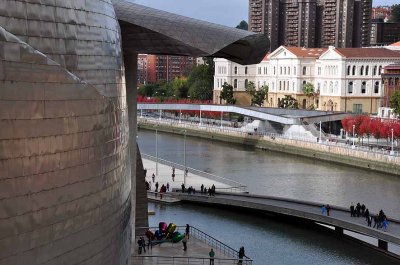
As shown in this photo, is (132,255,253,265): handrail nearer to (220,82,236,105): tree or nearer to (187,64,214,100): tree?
(220,82,236,105): tree

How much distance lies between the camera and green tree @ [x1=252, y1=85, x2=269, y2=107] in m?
95.3

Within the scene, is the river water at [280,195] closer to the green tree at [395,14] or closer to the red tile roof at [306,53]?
the red tile roof at [306,53]

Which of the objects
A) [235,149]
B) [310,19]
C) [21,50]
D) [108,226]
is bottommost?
[235,149]

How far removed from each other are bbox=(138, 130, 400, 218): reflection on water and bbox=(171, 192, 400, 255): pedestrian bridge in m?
4.40

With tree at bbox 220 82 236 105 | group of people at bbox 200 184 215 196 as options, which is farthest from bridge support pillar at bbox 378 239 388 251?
tree at bbox 220 82 236 105

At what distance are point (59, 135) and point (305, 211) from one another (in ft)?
73.7

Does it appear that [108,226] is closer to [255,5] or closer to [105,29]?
[105,29]

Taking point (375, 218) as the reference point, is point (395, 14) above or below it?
above

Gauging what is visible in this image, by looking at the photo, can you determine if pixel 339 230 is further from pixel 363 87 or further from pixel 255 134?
pixel 363 87

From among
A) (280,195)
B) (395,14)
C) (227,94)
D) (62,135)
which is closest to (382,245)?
(280,195)

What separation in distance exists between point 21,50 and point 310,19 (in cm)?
12986

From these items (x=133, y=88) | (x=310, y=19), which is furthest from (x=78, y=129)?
(x=310, y=19)

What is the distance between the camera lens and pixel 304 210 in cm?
3144

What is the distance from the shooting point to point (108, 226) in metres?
11.5
